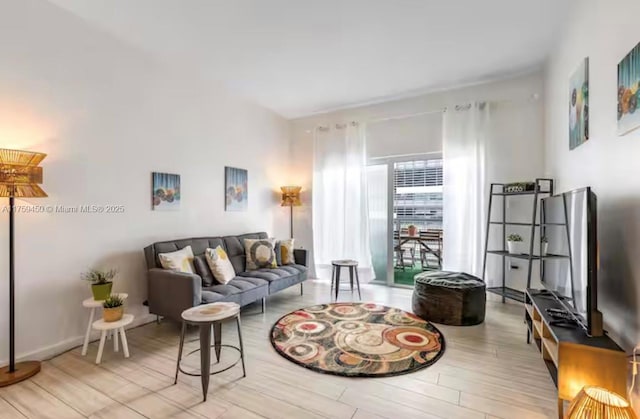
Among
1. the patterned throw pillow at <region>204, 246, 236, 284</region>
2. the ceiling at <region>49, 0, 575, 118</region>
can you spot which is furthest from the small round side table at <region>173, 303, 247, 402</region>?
the ceiling at <region>49, 0, 575, 118</region>

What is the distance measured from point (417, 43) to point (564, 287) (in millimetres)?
2610

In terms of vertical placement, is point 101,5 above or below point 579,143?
above

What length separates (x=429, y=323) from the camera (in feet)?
10.8

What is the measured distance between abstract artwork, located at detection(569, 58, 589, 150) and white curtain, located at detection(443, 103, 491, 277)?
133cm

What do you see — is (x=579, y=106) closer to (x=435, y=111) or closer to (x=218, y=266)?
(x=435, y=111)

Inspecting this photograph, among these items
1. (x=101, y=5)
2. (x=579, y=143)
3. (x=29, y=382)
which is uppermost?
(x=101, y=5)

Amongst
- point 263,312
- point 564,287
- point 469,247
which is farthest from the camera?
point 469,247

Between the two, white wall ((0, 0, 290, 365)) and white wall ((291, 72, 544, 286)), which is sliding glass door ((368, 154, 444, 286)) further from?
white wall ((0, 0, 290, 365))

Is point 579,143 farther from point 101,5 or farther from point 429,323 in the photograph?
point 101,5

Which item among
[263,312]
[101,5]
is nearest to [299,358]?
[263,312]

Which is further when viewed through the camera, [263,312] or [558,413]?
[263,312]

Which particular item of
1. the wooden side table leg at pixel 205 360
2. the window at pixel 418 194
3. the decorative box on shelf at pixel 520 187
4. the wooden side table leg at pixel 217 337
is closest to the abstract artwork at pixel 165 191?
the wooden side table leg at pixel 217 337

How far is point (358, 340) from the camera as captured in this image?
9.35 ft

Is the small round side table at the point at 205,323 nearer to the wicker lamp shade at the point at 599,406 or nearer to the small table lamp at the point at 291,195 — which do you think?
the wicker lamp shade at the point at 599,406
